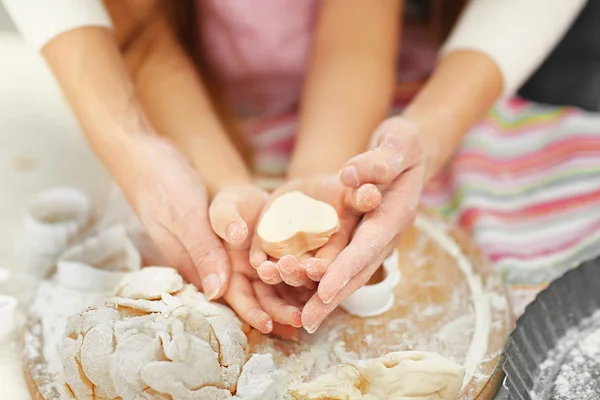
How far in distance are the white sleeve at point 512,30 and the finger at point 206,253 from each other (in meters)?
0.57

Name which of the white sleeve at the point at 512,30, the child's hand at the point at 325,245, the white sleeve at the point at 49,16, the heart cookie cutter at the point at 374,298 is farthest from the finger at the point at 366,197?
the white sleeve at the point at 49,16

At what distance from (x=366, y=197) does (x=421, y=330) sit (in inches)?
8.0

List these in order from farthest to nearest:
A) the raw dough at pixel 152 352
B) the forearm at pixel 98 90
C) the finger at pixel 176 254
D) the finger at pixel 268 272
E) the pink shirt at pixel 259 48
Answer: the pink shirt at pixel 259 48 < the forearm at pixel 98 90 < the finger at pixel 176 254 < the finger at pixel 268 272 < the raw dough at pixel 152 352

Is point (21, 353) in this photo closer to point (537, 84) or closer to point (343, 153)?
point (343, 153)

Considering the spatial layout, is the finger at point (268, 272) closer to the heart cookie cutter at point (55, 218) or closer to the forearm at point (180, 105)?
the forearm at point (180, 105)

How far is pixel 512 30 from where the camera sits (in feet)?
3.70

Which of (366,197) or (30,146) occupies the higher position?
(366,197)

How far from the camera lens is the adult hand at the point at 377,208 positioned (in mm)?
782

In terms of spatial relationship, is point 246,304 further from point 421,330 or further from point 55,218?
point 55,218

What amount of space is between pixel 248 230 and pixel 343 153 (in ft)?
0.85

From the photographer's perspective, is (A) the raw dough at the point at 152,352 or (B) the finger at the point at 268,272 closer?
(A) the raw dough at the point at 152,352

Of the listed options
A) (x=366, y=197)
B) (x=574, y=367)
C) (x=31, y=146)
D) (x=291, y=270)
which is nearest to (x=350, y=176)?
(x=366, y=197)

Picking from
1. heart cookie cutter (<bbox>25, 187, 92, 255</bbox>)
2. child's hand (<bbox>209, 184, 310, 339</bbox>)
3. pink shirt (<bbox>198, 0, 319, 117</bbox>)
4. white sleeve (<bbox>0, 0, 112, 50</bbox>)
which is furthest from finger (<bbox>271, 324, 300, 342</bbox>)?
pink shirt (<bbox>198, 0, 319, 117</bbox>)

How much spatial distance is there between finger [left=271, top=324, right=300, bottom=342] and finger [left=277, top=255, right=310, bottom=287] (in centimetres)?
8
